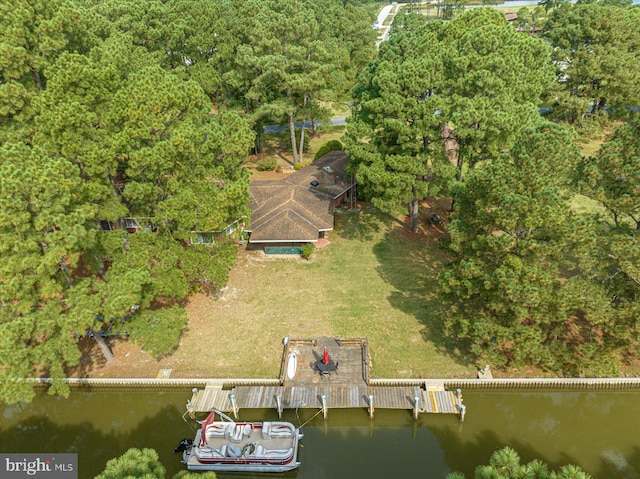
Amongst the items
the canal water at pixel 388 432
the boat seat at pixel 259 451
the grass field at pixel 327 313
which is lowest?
the canal water at pixel 388 432

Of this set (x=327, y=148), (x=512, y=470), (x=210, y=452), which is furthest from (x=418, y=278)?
(x=327, y=148)

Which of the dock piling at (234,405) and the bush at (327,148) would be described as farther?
the bush at (327,148)

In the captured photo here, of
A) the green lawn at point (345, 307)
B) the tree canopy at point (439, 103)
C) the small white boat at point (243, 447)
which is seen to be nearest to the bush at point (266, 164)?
the green lawn at point (345, 307)

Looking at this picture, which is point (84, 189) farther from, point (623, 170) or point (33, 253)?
point (623, 170)

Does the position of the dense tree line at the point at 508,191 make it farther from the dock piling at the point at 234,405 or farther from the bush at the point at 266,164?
the bush at the point at 266,164

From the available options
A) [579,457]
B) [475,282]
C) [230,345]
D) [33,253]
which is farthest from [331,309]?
[33,253]

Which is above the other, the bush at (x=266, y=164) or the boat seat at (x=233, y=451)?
the bush at (x=266, y=164)

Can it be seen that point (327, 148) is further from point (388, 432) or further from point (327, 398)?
point (388, 432)
